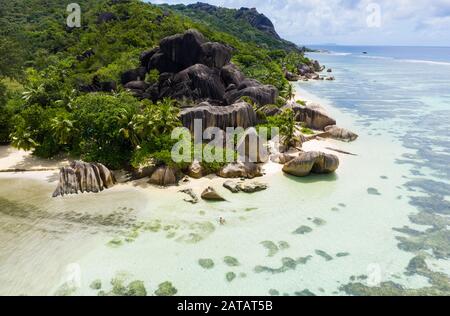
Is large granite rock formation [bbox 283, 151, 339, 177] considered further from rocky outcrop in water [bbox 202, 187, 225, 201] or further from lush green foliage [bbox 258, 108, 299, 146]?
rocky outcrop in water [bbox 202, 187, 225, 201]

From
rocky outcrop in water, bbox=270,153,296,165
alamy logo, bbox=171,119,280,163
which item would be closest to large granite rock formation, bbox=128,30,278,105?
alamy logo, bbox=171,119,280,163

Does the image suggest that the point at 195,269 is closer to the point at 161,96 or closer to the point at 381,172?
the point at 381,172

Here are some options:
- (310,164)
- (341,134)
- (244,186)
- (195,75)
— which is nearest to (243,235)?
A: (244,186)

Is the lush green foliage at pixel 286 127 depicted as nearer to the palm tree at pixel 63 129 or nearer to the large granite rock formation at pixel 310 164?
the large granite rock formation at pixel 310 164

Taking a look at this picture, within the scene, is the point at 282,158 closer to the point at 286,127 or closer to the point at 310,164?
the point at 310,164

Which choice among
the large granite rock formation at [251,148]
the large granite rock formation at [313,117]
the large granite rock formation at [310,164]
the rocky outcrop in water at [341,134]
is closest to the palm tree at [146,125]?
the large granite rock formation at [251,148]

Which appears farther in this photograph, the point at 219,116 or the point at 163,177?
the point at 219,116

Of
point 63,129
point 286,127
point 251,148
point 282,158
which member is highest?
point 63,129
